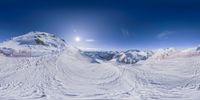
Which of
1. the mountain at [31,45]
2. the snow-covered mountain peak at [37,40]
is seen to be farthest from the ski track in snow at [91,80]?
the snow-covered mountain peak at [37,40]

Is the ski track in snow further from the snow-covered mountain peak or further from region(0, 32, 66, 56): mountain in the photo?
the snow-covered mountain peak

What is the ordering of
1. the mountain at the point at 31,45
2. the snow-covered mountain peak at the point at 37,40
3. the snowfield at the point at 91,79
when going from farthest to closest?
the snow-covered mountain peak at the point at 37,40 < the mountain at the point at 31,45 < the snowfield at the point at 91,79

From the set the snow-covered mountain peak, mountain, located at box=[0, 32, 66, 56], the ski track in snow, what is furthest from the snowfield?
the snow-covered mountain peak

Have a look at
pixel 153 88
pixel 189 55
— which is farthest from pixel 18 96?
pixel 189 55

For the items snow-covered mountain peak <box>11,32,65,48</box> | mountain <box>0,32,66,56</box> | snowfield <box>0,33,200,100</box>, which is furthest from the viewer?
snow-covered mountain peak <box>11,32,65,48</box>

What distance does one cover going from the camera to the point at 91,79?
30359mm

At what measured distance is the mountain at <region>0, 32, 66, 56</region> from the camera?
4366 cm

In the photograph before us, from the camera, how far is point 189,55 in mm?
37844

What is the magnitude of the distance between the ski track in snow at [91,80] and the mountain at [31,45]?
401cm

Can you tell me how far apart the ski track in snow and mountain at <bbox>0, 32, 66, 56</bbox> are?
4.01 metres

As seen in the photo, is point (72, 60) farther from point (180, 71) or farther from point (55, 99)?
point (55, 99)

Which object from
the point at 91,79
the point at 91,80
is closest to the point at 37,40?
the point at 91,79

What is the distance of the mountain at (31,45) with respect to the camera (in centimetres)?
4366

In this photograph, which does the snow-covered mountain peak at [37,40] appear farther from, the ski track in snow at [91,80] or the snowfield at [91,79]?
the ski track in snow at [91,80]
